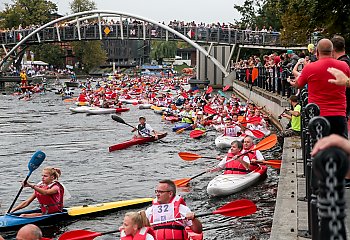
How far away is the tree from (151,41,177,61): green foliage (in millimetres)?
36871

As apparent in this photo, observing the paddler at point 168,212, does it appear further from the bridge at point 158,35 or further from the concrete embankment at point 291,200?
the bridge at point 158,35

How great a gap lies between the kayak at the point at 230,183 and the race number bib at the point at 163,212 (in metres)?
5.00

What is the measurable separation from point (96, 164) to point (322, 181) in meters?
16.0

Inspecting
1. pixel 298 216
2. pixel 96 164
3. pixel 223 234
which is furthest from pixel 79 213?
pixel 96 164

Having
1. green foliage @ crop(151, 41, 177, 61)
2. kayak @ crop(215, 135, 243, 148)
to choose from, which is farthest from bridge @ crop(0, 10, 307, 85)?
green foliage @ crop(151, 41, 177, 61)

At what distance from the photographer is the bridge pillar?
198ft

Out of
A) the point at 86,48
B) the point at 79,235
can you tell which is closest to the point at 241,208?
the point at 79,235

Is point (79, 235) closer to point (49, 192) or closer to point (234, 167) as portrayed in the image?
point (49, 192)

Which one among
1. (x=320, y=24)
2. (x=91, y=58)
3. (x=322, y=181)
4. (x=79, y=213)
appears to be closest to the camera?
(x=322, y=181)

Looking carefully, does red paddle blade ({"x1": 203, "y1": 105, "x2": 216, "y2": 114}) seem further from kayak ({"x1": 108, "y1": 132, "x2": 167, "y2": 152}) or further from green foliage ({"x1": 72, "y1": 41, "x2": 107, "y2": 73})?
A: green foliage ({"x1": 72, "y1": 41, "x2": 107, "y2": 73})

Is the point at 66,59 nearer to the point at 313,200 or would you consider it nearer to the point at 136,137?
the point at 136,137

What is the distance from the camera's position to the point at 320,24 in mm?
23812

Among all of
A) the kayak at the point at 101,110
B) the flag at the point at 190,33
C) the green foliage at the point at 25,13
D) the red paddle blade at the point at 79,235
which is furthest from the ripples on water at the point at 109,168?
the green foliage at the point at 25,13

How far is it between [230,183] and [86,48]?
335 feet
